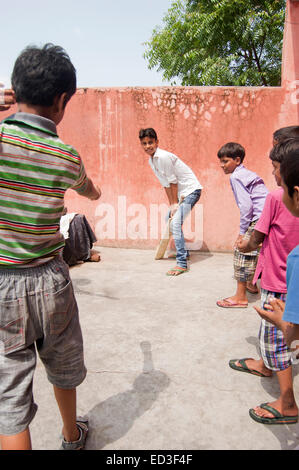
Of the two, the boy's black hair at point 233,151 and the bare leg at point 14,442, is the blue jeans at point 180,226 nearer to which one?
the boy's black hair at point 233,151

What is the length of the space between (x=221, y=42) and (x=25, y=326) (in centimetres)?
1311

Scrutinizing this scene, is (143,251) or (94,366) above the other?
(143,251)

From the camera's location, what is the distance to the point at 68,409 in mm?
1441

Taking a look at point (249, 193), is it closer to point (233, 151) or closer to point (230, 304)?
point (233, 151)

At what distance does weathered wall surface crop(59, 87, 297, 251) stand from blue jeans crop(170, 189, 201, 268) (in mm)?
691

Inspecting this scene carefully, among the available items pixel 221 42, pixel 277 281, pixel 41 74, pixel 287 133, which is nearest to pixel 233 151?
pixel 287 133

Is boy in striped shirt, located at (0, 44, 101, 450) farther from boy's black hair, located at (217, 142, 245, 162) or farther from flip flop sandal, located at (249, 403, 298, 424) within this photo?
boy's black hair, located at (217, 142, 245, 162)

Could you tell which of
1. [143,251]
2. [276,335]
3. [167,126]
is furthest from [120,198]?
[276,335]
